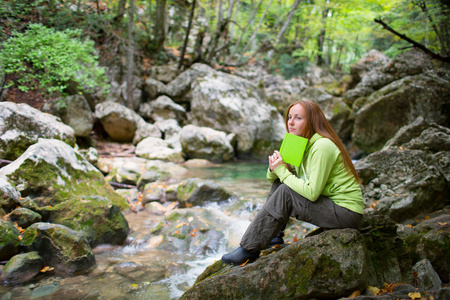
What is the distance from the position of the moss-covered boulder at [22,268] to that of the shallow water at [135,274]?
0.32 ft

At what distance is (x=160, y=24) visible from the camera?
15.0m

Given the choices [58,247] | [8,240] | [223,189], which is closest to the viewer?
[8,240]

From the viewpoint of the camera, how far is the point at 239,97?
12844mm

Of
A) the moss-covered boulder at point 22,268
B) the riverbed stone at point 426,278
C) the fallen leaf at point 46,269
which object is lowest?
the fallen leaf at point 46,269

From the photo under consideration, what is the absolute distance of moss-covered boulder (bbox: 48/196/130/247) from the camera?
3.99 m

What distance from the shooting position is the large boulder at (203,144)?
11.1 metres

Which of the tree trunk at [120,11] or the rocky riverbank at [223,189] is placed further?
the tree trunk at [120,11]

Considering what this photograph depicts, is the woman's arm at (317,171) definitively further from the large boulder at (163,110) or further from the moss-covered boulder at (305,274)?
the large boulder at (163,110)

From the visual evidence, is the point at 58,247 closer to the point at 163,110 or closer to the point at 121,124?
the point at 121,124

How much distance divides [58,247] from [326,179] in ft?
10.7

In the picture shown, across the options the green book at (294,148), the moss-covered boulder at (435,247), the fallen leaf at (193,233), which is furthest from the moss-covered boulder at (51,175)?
the moss-covered boulder at (435,247)

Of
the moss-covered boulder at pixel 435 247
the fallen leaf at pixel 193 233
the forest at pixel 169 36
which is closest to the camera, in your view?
the moss-covered boulder at pixel 435 247

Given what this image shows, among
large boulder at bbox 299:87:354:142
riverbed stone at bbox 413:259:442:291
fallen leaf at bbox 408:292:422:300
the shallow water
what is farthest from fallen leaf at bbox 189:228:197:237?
large boulder at bbox 299:87:354:142

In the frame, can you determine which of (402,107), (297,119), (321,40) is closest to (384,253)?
(297,119)
